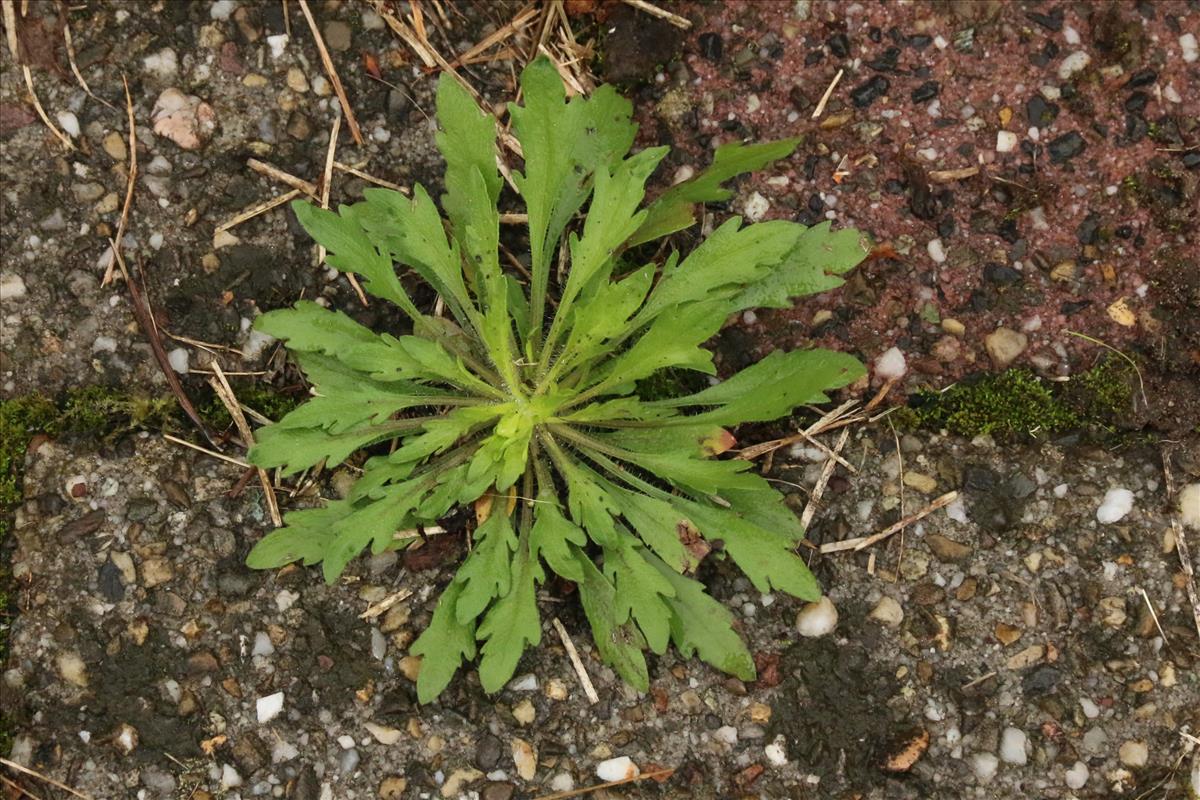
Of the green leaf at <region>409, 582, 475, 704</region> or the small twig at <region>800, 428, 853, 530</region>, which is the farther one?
the small twig at <region>800, 428, 853, 530</region>

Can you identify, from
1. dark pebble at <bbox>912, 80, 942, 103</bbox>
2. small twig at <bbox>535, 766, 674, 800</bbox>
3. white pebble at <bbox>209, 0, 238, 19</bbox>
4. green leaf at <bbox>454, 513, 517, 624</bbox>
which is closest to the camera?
green leaf at <bbox>454, 513, 517, 624</bbox>

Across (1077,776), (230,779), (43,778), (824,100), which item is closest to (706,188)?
(824,100)

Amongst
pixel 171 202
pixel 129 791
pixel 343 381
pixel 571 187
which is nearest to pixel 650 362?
pixel 571 187

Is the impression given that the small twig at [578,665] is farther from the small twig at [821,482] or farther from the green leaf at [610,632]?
the small twig at [821,482]

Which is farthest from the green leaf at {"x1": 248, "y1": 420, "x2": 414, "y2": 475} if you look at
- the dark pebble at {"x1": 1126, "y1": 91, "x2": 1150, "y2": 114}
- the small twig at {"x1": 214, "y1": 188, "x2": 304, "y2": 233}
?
the dark pebble at {"x1": 1126, "y1": 91, "x2": 1150, "y2": 114}

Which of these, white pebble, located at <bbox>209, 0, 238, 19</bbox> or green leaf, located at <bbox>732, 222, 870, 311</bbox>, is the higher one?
white pebble, located at <bbox>209, 0, 238, 19</bbox>

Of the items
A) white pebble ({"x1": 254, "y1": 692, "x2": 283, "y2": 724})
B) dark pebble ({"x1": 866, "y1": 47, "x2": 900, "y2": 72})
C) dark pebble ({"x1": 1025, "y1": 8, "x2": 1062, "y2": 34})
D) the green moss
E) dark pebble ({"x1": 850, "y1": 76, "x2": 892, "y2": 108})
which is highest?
dark pebble ({"x1": 1025, "y1": 8, "x2": 1062, "y2": 34})

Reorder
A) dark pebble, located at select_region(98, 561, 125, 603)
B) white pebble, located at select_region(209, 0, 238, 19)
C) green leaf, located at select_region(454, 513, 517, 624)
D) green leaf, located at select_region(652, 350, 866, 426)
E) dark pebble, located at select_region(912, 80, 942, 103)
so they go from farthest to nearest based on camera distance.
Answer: white pebble, located at select_region(209, 0, 238, 19) → dark pebble, located at select_region(912, 80, 942, 103) → dark pebble, located at select_region(98, 561, 125, 603) → green leaf, located at select_region(454, 513, 517, 624) → green leaf, located at select_region(652, 350, 866, 426)

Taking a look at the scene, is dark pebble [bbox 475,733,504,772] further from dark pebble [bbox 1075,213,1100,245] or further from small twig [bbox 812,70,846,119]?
dark pebble [bbox 1075,213,1100,245]
